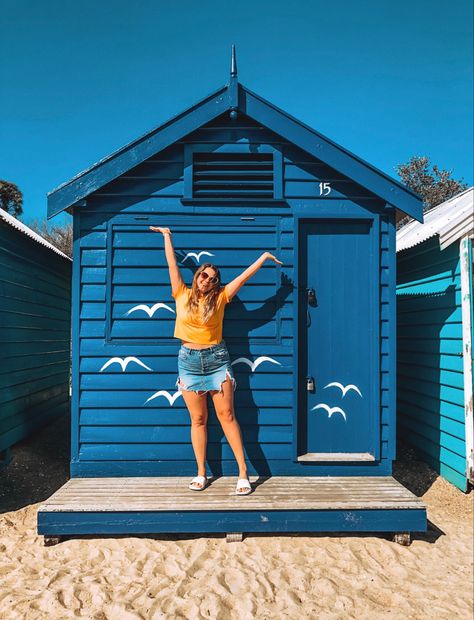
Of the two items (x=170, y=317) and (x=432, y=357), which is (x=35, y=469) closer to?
(x=170, y=317)

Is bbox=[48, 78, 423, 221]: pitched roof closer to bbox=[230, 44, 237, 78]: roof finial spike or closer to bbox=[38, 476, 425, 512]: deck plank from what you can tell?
bbox=[230, 44, 237, 78]: roof finial spike

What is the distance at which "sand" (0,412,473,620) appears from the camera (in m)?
2.99

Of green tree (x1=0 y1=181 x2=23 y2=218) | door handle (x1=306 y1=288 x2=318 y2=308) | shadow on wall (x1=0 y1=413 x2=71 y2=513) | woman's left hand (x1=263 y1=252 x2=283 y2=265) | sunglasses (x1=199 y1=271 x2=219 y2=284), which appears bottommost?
shadow on wall (x1=0 y1=413 x2=71 y2=513)

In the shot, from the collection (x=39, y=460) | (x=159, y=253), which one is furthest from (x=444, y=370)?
(x=39, y=460)

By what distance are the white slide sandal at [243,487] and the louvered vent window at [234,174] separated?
277cm

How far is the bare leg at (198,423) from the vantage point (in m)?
4.05

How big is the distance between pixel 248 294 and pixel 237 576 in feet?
8.02

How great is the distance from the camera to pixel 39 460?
5641mm

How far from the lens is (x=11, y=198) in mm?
17562

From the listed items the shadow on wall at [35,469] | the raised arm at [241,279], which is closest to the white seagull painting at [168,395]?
the raised arm at [241,279]

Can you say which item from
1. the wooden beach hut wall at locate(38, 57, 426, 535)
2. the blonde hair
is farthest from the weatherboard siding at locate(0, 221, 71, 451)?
the blonde hair

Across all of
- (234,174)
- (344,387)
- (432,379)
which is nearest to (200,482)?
(344,387)

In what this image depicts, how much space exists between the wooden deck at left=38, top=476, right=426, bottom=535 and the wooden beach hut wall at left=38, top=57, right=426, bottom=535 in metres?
0.43

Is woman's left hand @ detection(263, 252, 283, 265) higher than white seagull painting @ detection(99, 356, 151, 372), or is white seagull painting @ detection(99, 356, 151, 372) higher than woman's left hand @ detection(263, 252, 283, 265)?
woman's left hand @ detection(263, 252, 283, 265)
